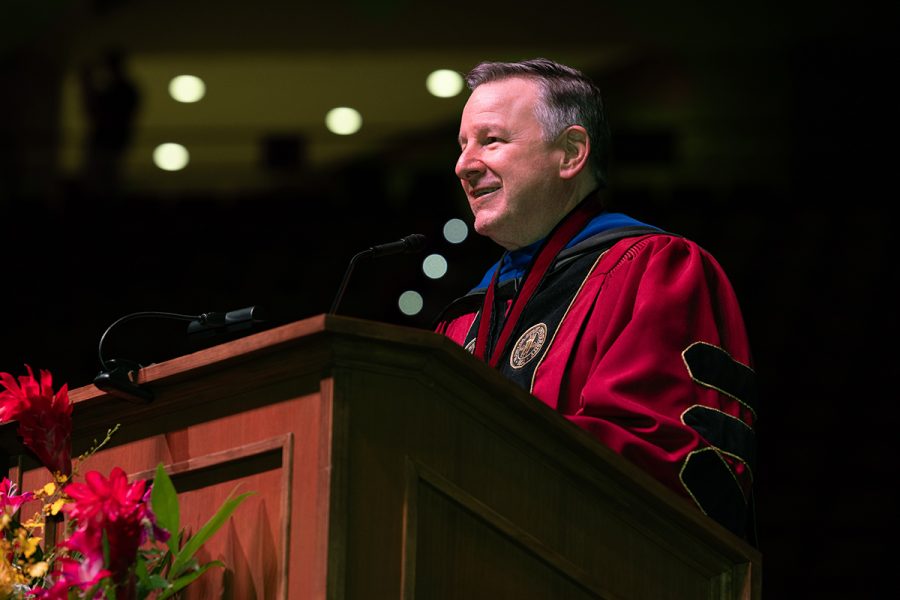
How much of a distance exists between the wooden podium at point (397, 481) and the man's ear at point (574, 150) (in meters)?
1.11

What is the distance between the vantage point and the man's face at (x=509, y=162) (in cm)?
276

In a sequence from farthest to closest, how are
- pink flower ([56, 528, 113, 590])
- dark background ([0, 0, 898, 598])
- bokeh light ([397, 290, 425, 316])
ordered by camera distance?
bokeh light ([397, 290, 425, 316])
dark background ([0, 0, 898, 598])
pink flower ([56, 528, 113, 590])

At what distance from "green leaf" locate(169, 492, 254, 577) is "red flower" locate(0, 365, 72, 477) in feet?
0.99

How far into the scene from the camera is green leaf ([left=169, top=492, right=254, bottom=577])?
5.09 ft

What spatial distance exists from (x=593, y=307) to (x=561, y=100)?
556mm

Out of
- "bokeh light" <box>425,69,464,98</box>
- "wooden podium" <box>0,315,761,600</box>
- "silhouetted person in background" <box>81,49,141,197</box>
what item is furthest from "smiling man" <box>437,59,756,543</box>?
"bokeh light" <box>425,69,464,98</box>

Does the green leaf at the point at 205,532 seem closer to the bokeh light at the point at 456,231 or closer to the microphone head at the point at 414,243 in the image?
the microphone head at the point at 414,243

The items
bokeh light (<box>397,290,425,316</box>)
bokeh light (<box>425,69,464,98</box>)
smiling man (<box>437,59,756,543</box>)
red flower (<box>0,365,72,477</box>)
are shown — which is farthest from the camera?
bokeh light (<box>425,69,464,98</box>)

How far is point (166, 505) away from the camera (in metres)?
1.62

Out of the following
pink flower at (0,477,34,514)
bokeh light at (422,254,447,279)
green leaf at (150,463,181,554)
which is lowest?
green leaf at (150,463,181,554)

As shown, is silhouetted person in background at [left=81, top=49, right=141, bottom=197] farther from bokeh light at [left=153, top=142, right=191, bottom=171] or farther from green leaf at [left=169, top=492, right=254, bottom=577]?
green leaf at [left=169, top=492, right=254, bottom=577]

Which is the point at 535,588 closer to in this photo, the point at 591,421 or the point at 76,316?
the point at 591,421

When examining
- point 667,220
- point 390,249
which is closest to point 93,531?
point 390,249

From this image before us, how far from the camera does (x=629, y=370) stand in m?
2.14
